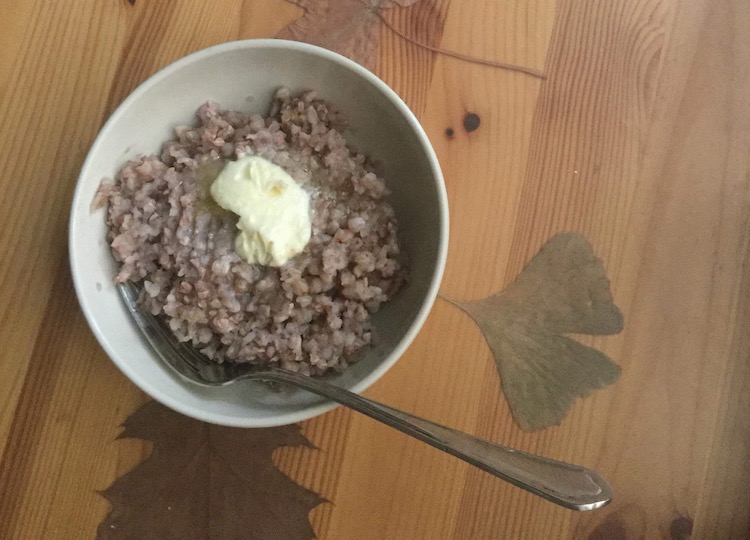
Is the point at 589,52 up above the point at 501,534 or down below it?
above

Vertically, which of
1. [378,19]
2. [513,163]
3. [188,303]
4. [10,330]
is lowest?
[10,330]

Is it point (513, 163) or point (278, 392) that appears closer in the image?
point (278, 392)

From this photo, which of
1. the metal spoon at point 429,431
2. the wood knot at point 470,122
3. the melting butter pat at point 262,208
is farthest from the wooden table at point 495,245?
the melting butter pat at point 262,208

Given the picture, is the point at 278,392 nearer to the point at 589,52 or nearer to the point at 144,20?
the point at 144,20

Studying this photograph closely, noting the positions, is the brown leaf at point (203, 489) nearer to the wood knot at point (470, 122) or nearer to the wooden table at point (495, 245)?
the wooden table at point (495, 245)

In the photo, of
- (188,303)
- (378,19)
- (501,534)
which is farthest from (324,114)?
(501,534)

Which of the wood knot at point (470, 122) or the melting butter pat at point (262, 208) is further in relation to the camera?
the wood knot at point (470, 122)

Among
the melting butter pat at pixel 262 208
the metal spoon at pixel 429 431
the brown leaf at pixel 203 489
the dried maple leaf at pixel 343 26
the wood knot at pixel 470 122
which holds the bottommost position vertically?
the brown leaf at pixel 203 489
